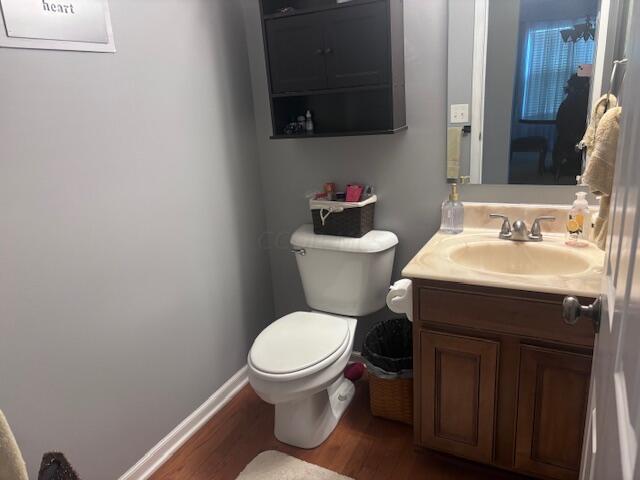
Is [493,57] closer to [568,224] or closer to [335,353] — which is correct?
[568,224]

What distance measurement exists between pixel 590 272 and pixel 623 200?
745mm

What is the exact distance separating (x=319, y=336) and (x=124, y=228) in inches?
32.6

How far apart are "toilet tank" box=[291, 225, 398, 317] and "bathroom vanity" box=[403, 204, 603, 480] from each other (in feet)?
1.06

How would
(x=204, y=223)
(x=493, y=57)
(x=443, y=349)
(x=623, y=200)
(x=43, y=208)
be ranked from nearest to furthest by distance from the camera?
(x=623, y=200), (x=43, y=208), (x=443, y=349), (x=493, y=57), (x=204, y=223)

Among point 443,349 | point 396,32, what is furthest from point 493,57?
point 443,349

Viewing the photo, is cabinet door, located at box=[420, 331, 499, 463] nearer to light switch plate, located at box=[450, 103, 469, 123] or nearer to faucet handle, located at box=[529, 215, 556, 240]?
faucet handle, located at box=[529, 215, 556, 240]

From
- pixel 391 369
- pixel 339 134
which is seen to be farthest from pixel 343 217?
pixel 391 369

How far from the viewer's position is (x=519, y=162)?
68.7 inches

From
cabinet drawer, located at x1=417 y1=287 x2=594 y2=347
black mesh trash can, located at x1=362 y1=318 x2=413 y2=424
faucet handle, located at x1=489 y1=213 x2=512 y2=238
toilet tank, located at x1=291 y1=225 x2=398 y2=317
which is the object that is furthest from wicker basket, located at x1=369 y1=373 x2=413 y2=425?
faucet handle, located at x1=489 y1=213 x2=512 y2=238

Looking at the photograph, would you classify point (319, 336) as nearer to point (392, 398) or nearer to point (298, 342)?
point (298, 342)

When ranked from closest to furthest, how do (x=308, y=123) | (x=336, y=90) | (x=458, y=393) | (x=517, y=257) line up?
(x=458, y=393) → (x=517, y=257) → (x=336, y=90) → (x=308, y=123)

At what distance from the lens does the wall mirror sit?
5.08 feet

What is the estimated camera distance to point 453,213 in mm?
1874

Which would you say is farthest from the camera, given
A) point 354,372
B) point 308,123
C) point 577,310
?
point 354,372
